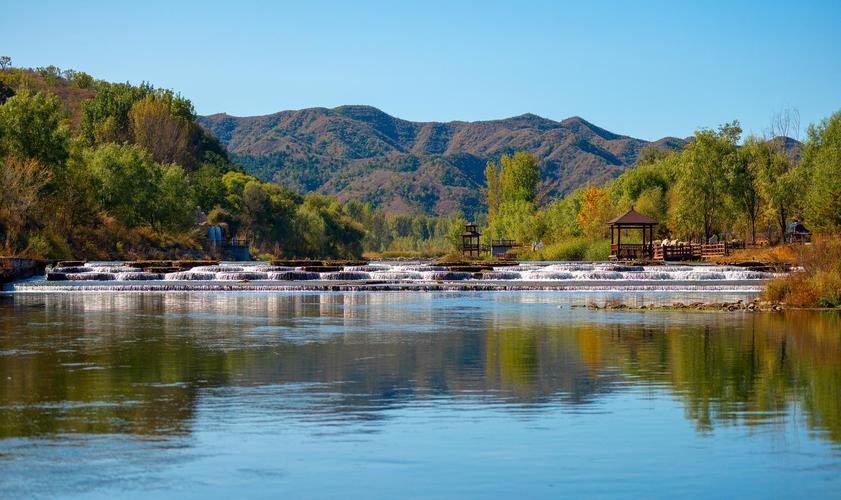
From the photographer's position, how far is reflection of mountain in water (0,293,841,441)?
1231 cm

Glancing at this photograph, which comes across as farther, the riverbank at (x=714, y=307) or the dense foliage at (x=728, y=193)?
the dense foliage at (x=728, y=193)

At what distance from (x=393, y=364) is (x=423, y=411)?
15.9 feet

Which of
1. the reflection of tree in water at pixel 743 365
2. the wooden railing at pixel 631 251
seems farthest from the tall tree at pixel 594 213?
the reflection of tree in water at pixel 743 365

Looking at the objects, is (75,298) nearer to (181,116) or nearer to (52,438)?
(52,438)

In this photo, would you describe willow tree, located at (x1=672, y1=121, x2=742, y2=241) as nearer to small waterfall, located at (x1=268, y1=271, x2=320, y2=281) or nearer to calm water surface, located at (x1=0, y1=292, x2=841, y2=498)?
small waterfall, located at (x1=268, y1=271, x2=320, y2=281)

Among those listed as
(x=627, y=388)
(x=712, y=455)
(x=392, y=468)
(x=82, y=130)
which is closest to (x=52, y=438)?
(x=392, y=468)

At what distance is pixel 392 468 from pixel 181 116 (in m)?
110

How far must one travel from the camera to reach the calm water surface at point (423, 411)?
863cm

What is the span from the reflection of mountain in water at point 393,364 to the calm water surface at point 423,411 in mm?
68

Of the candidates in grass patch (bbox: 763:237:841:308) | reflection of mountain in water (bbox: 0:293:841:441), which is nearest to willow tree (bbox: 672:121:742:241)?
grass patch (bbox: 763:237:841:308)

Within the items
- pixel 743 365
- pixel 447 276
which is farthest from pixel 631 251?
pixel 743 365

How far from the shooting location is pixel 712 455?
31.3ft

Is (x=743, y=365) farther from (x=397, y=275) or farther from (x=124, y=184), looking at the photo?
(x=124, y=184)

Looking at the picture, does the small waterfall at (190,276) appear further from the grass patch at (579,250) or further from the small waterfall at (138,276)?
the grass patch at (579,250)
